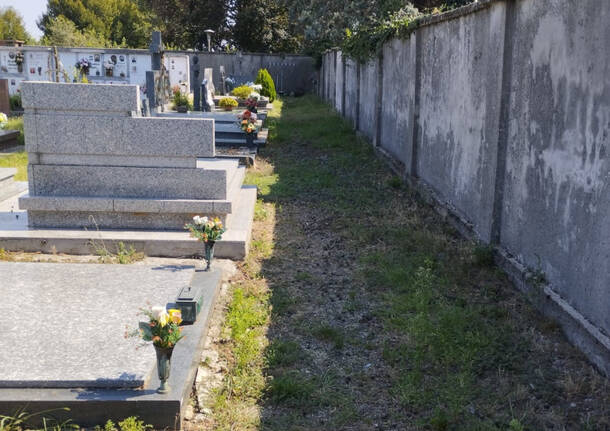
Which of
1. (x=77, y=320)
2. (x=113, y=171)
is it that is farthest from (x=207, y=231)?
(x=113, y=171)

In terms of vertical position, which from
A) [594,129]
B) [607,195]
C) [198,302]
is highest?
[594,129]

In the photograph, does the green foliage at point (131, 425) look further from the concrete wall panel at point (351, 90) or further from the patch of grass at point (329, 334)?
the concrete wall panel at point (351, 90)

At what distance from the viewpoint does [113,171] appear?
6.38 m

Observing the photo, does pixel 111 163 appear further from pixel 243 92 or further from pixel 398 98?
pixel 243 92

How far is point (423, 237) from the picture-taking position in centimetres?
646

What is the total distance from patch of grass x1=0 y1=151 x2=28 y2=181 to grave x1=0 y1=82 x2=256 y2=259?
3.80 meters

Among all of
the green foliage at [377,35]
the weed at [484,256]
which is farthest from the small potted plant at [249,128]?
the weed at [484,256]

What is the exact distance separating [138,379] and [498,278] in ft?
10.8

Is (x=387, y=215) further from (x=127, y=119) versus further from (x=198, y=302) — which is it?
(x=198, y=302)

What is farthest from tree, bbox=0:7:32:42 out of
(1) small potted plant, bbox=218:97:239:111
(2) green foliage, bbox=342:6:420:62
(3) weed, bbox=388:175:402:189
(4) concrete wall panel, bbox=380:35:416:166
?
(3) weed, bbox=388:175:402:189

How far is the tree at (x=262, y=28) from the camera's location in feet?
120

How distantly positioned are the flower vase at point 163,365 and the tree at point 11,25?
61.6 meters

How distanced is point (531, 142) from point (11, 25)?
6510 centimetres

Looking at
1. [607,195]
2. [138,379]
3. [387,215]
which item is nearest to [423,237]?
[387,215]
